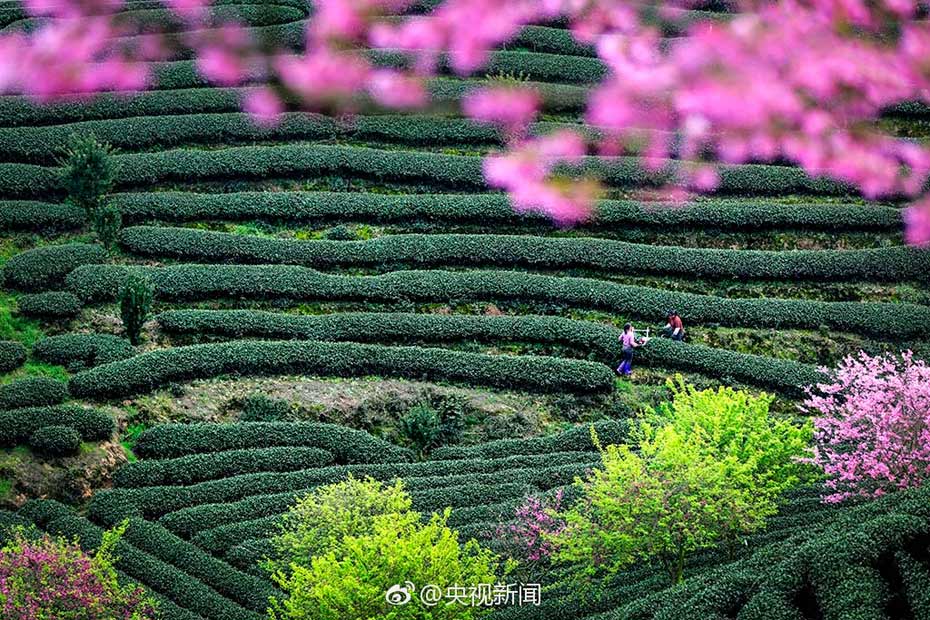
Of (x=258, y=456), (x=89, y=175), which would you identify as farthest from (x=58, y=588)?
(x=89, y=175)

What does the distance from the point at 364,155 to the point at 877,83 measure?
3465 cm

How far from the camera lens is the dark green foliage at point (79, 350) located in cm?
3291

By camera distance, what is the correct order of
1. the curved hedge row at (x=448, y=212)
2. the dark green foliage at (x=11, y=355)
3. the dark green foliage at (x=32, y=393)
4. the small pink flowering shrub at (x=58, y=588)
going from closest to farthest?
1. the small pink flowering shrub at (x=58, y=588)
2. the dark green foliage at (x=32, y=393)
3. the dark green foliage at (x=11, y=355)
4. the curved hedge row at (x=448, y=212)

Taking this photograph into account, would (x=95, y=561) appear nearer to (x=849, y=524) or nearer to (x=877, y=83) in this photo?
(x=849, y=524)

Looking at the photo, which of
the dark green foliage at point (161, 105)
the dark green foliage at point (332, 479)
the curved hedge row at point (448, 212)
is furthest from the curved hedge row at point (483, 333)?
the dark green foliage at point (161, 105)

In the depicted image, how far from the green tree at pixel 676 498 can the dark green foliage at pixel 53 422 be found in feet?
39.6

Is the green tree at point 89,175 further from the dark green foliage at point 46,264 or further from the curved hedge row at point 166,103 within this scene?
the curved hedge row at point 166,103

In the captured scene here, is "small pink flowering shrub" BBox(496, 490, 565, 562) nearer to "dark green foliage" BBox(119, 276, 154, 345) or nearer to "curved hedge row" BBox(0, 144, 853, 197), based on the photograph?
"dark green foliage" BBox(119, 276, 154, 345)

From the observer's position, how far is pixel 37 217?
123 feet

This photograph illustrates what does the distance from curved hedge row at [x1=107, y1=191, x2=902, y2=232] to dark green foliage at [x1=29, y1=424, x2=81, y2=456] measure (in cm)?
1049

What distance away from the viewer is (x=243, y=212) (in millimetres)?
38969

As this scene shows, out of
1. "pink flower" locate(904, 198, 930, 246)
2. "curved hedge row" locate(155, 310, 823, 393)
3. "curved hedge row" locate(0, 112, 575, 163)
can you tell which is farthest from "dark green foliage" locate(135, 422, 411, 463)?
"pink flower" locate(904, 198, 930, 246)

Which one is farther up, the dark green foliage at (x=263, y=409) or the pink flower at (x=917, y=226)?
the pink flower at (x=917, y=226)

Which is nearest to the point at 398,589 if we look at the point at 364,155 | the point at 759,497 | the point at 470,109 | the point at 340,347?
the point at 759,497
